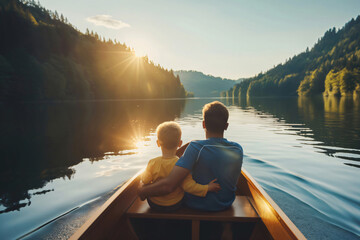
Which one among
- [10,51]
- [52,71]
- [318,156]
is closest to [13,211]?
[318,156]

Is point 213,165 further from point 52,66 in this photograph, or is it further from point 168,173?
point 52,66

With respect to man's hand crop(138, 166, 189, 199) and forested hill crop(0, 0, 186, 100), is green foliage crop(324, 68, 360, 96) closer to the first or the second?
forested hill crop(0, 0, 186, 100)

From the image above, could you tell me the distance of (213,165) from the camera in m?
2.38

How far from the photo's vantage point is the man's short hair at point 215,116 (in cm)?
236

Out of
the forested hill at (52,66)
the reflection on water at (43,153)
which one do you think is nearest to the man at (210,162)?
the reflection on water at (43,153)

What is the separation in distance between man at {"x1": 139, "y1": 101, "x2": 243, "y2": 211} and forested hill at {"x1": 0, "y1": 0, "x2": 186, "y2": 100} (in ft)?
175

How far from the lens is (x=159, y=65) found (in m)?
143

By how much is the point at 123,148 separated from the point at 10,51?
58.6 m

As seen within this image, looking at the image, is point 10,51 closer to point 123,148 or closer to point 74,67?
point 74,67

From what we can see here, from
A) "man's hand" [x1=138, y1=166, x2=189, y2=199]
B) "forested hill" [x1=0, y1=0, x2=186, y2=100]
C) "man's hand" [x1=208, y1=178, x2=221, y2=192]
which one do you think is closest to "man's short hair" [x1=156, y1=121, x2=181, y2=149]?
"man's hand" [x1=138, y1=166, x2=189, y2=199]

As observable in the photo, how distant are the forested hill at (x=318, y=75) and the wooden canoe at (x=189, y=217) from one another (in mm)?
87747

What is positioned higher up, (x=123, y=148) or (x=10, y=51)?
(x=10, y=51)

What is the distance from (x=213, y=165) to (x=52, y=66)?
64.9 m

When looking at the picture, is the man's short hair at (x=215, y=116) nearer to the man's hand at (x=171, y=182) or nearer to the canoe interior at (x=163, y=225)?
the man's hand at (x=171, y=182)
